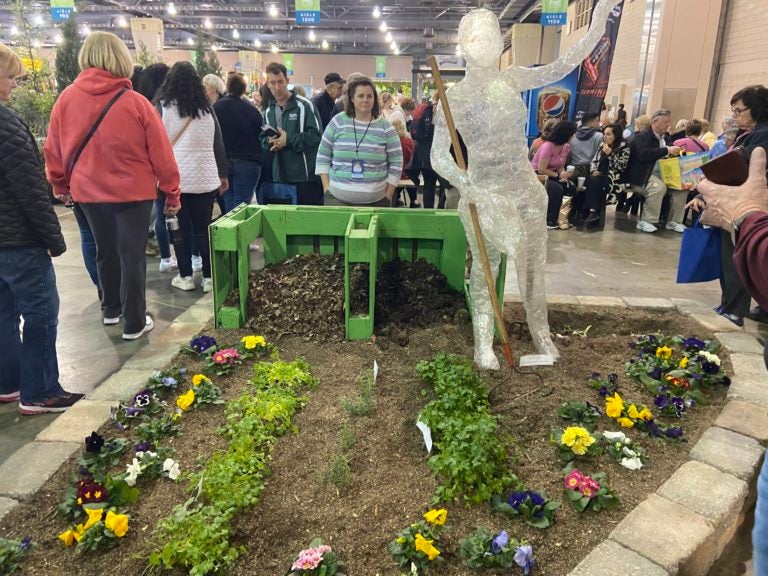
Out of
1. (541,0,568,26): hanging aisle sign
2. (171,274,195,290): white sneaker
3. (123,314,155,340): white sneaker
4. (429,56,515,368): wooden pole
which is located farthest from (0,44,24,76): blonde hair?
(541,0,568,26): hanging aisle sign

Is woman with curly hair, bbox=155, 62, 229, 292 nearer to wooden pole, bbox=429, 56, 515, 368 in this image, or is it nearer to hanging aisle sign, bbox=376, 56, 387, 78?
wooden pole, bbox=429, 56, 515, 368

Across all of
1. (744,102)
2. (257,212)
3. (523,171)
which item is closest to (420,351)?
(523,171)

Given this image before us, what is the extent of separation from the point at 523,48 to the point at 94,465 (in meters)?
22.7

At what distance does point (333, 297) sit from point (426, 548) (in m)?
1.99

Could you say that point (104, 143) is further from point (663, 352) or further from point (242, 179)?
point (663, 352)

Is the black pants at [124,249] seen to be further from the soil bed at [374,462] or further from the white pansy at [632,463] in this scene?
the white pansy at [632,463]

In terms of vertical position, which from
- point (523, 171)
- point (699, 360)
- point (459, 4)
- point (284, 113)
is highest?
point (459, 4)

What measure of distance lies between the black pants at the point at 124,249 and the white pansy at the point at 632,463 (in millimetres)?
2997

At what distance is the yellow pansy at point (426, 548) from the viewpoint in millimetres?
1772

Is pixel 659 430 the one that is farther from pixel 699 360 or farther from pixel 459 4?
pixel 459 4

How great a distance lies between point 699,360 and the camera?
10.2 ft

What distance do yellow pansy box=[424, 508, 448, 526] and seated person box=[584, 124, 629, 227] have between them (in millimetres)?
6634

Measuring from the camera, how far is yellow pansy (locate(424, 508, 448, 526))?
190 cm

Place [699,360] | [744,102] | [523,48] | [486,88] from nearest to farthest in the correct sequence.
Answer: [486,88]
[699,360]
[744,102]
[523,48]
